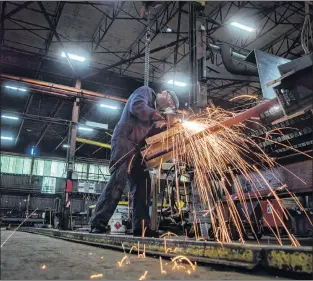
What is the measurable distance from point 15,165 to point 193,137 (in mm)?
14863

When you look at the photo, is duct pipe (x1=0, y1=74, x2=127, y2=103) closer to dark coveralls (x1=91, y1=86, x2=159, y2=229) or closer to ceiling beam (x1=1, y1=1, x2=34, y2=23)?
ceiling beam (x1=1, y1=1, x2=34, y2=23)

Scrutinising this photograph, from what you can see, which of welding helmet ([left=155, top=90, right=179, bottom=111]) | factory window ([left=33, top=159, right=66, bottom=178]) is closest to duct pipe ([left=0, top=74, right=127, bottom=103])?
factory window ([left=33, top=159, right=66, bottom=178])

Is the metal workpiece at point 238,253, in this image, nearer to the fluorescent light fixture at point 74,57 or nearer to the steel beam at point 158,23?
the steel beam at point 158,23

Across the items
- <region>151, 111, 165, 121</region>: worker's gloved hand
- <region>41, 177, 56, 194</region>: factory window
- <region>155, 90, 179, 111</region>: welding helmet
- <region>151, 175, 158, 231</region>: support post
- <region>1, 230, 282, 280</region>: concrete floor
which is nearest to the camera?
<region>1, 230, 282, 280</region>: concrete floor

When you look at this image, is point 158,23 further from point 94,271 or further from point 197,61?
point 94,271

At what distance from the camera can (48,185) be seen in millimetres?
14031

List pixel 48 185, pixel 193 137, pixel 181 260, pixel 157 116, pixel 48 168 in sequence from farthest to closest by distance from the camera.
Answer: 1. pixel 48 168
2. pixel 48 185
3. pixel 157 116
4. pixel 193 137
5. pixel 181 260

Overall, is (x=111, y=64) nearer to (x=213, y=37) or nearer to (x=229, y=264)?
(x=213, y=37)

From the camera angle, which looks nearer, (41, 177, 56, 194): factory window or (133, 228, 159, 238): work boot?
(133, 228, 159, 238): work boot

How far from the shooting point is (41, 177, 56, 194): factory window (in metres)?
13.7

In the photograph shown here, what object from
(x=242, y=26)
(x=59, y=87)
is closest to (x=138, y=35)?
(x=59, y=87)

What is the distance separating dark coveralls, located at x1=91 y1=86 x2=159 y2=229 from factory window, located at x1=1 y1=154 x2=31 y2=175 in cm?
1360

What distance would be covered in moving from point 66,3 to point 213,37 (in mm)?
4732

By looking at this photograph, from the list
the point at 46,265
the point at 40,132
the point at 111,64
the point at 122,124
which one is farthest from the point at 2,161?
the point at 46,265
